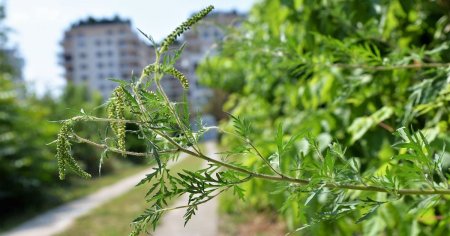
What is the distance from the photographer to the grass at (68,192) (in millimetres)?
9953

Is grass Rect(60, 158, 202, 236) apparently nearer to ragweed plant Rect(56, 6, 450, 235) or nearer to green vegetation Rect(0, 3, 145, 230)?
green vegetation Rect(0, 3, 145, 230)

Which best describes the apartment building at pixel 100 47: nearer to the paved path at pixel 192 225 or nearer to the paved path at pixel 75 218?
the paved path at pixel 75 218

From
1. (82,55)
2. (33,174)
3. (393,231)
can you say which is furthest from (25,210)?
(82,55)

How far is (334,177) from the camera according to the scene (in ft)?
3.28

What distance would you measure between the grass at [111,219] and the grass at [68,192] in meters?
0.89

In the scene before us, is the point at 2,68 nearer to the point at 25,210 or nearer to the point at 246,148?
the point at 25,210

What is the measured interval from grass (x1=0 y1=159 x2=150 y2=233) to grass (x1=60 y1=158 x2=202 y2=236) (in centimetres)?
89

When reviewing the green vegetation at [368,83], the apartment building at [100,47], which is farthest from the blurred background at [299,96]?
the apartment building at [100,47]

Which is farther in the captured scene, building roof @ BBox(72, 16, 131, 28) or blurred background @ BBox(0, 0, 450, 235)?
building roof @ BBox(72, 16, 131, 28)

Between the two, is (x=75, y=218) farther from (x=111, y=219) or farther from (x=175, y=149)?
(x=175, y=149)

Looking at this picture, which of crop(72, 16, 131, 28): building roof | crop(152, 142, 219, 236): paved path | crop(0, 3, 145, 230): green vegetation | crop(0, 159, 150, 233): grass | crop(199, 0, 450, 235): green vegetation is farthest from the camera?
crop(72, 16, 131, 28): building roof

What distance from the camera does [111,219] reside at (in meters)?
9.41

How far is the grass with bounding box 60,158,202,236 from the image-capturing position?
8.23 metres

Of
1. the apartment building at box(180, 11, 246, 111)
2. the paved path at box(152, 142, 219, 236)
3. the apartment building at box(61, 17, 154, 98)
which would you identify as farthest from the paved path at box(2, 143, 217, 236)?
the apartment building at box(61, 17, 154, 98)
